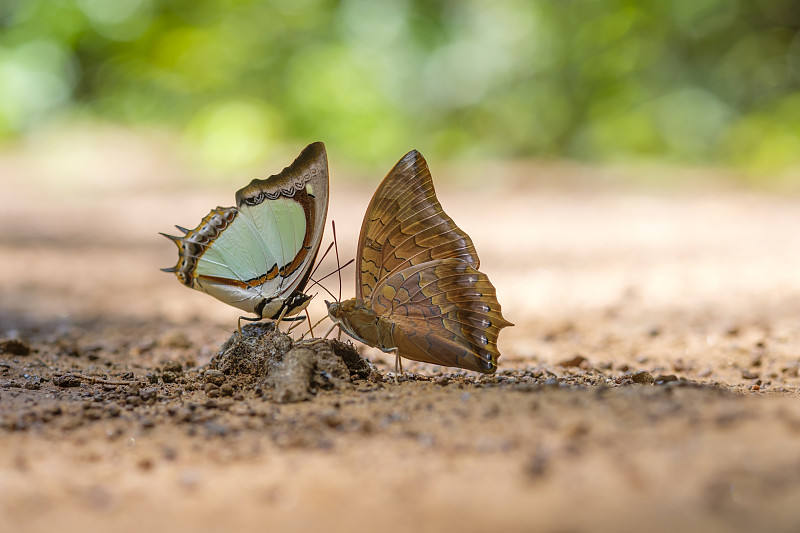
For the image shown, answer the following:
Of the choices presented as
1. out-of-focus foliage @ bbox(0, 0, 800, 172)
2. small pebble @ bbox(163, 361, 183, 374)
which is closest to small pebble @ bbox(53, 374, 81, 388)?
small pebble @ bbox(163, 361, 183, 374)

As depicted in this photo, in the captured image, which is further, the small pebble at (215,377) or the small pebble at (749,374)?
the small pebble at (749,374)

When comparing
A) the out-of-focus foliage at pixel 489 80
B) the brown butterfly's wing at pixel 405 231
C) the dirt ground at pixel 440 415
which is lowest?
the dirt ground at pixel 440 415

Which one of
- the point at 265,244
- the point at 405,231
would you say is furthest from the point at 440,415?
the point at 265,244

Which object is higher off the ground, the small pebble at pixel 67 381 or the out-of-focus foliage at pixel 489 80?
the out-of-focus foliage at pixel 489 80

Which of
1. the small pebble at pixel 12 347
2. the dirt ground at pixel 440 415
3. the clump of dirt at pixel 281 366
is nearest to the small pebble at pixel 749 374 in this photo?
the dirt ground at pixel 440 415

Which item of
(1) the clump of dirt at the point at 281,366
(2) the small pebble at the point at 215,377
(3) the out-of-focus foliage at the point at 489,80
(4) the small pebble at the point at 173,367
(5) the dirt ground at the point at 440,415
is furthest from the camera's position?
(3) the out-of-focus foliage at the point at 489,80

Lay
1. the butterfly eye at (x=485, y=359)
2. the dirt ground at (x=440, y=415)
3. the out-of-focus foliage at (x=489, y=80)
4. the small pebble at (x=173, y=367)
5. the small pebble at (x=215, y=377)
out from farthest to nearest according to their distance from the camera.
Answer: the out-of-focus foliage at (x=489, y=80), the small pebble at (x=173, y=367), the butterfly eye at (x=485, y=359), the small pebble at (x=215, y=377), the dirt ground at (x=440, y=415)

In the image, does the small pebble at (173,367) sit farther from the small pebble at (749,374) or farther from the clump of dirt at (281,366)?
the small pebble at (749,374)
